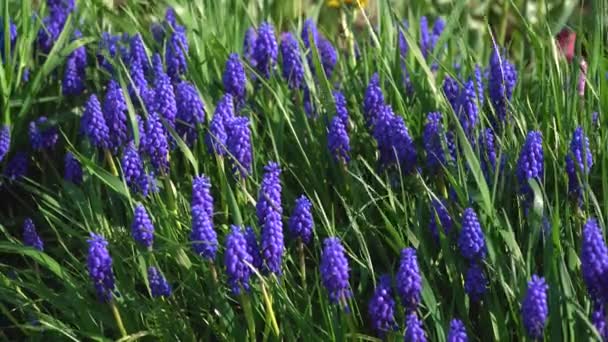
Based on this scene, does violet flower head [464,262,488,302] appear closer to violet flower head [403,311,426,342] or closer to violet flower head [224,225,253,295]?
violet flower head [403,311,426,342]

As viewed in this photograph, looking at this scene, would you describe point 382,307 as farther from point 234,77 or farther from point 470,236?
point 234,77

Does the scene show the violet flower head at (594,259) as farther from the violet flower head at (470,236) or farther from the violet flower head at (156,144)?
the violet flower head at (156,144)

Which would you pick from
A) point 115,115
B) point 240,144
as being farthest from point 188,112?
point 240,144

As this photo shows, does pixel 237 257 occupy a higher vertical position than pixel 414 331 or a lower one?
higher

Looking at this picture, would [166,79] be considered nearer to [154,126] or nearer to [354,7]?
[154,126]

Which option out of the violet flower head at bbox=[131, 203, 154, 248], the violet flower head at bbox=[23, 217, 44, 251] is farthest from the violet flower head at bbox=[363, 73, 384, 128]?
the violet flower head at bbox=[23, 217, 44, 251]

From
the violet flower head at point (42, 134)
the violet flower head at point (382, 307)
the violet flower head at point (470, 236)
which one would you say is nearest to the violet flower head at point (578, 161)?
the violet flower head at point (470, 236)
